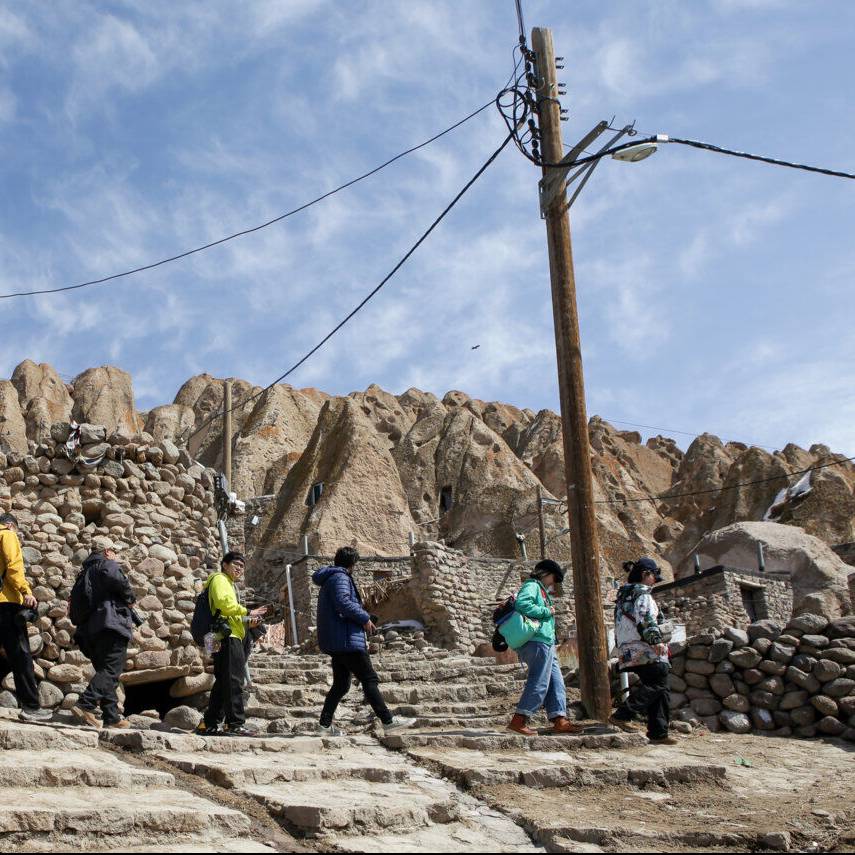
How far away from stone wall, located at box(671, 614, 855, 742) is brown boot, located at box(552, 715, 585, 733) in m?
1.91

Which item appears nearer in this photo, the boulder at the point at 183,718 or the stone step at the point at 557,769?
the stone step at the point at 557,769

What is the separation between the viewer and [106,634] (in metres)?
8.23

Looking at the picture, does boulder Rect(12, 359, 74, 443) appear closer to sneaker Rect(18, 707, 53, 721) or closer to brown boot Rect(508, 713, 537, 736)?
sneaker Rect(18, 707, 53, 721)

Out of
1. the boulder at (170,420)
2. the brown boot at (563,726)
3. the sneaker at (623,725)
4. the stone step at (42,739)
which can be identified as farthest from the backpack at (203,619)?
the boulder at (170,420)

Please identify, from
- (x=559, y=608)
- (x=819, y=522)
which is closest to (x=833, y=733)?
(x=559, y=608)

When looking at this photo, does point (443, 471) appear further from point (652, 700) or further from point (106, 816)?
point (106, 816)

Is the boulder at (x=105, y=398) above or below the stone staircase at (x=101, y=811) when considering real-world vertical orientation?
above

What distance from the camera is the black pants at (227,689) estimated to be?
817cm

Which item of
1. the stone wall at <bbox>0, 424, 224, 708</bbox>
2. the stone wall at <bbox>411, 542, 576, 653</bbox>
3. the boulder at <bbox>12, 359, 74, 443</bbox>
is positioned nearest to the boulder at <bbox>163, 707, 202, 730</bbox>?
the stone wall at <bbox>0, 424, 224, 708</bbox>

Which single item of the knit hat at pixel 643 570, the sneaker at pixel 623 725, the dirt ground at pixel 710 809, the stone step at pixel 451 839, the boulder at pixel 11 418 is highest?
the boulder at pixel 11 418

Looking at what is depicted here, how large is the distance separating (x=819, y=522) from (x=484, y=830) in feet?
132

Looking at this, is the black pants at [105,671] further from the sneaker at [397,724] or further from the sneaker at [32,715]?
the sneaker at [397,724]

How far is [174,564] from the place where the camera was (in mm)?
10633

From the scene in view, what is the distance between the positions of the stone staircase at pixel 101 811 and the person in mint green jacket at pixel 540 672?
11.1ft
